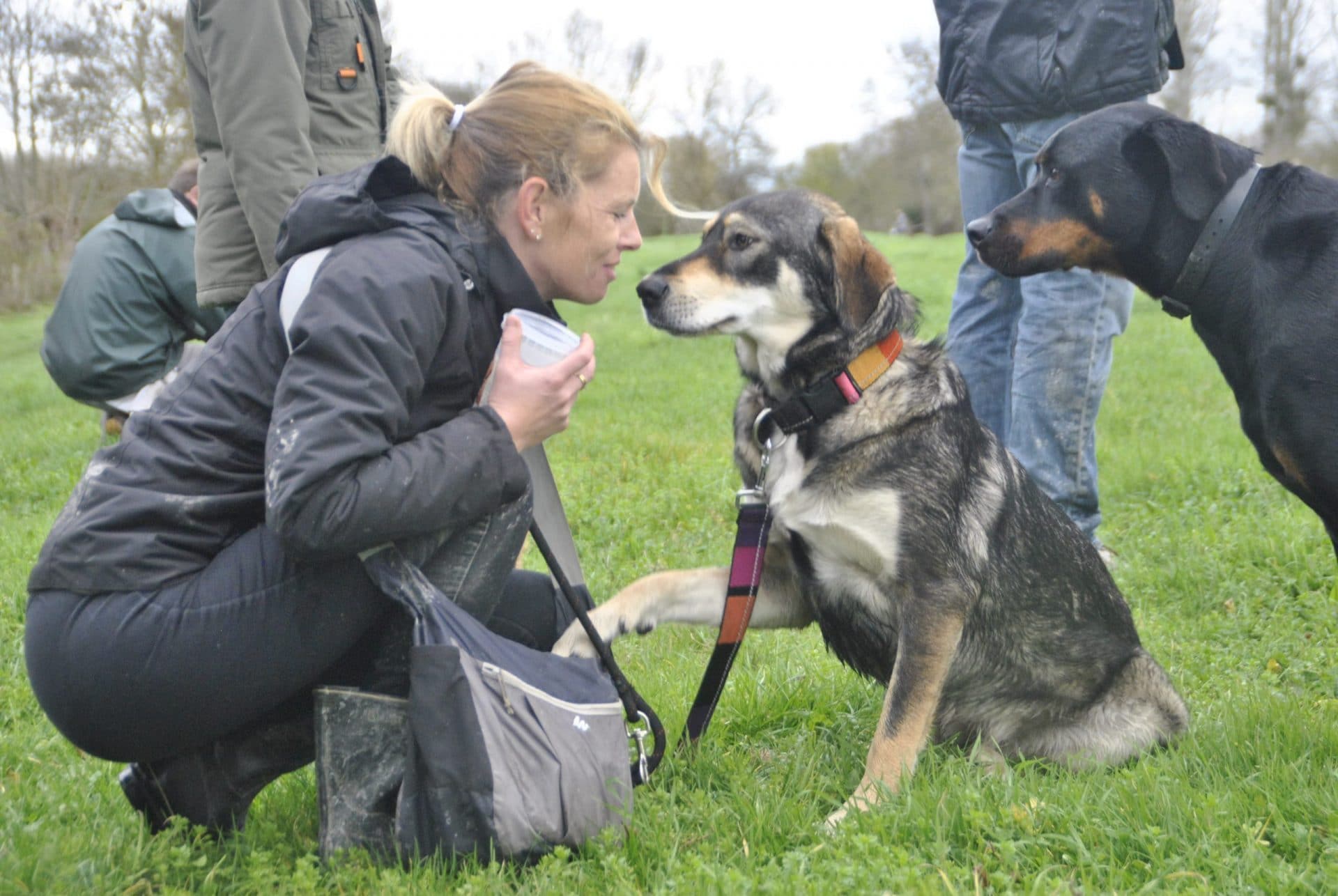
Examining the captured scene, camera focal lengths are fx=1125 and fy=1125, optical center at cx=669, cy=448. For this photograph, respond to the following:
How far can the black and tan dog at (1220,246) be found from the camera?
316 centimetres

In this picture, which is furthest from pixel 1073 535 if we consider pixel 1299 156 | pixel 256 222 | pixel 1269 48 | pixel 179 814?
pixel 1269 48

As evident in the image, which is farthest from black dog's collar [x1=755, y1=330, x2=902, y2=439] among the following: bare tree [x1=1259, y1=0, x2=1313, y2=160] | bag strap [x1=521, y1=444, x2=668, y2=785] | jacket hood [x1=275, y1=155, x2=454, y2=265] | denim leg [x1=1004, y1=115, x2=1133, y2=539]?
bare tree [x1=1259, y1=0, x2=1313, y2=160]

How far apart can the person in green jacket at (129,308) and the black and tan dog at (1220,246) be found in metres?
5.03

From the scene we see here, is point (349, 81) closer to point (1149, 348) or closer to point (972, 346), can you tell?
point (972, 346)

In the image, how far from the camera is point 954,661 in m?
3.12

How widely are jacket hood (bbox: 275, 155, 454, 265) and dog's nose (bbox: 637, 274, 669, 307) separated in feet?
2.98

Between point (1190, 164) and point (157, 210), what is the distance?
19.8 feet

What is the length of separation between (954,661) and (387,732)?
5.17 ft

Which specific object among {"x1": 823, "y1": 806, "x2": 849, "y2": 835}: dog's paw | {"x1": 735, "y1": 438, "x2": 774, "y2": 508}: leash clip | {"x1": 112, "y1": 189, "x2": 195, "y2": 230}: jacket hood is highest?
{"x1": 735, "y1": 438, "x2": 774, "y2": 508}: leash clip

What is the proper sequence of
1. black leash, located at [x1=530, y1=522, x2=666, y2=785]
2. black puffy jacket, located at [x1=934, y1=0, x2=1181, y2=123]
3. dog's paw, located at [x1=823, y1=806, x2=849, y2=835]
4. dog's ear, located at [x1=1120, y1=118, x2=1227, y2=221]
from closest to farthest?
1. dog's paw, located at [x1=823, y1=806, x2=849, y2=835]
2. black leash, located at [x1=530, y1=522, x2=666, y2=785]
3. dog's ear, located at [x1=1120, y1=118, x2=1227, y2=221]
4. black puffy jacket, located at [x1=934, y1=0, x2=1181, y2=123]

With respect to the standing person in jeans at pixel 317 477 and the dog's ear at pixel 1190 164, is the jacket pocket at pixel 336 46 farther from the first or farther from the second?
the dog's ear at pixel 1190 164

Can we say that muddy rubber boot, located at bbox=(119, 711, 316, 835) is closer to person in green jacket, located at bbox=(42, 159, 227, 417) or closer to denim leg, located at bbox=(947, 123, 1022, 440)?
denim leg, located at bbox=(947, 123, 1022, 440)

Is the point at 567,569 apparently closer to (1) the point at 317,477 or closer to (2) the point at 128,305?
(1) the point at 317,477

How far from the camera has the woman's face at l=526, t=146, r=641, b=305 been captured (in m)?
2.76
